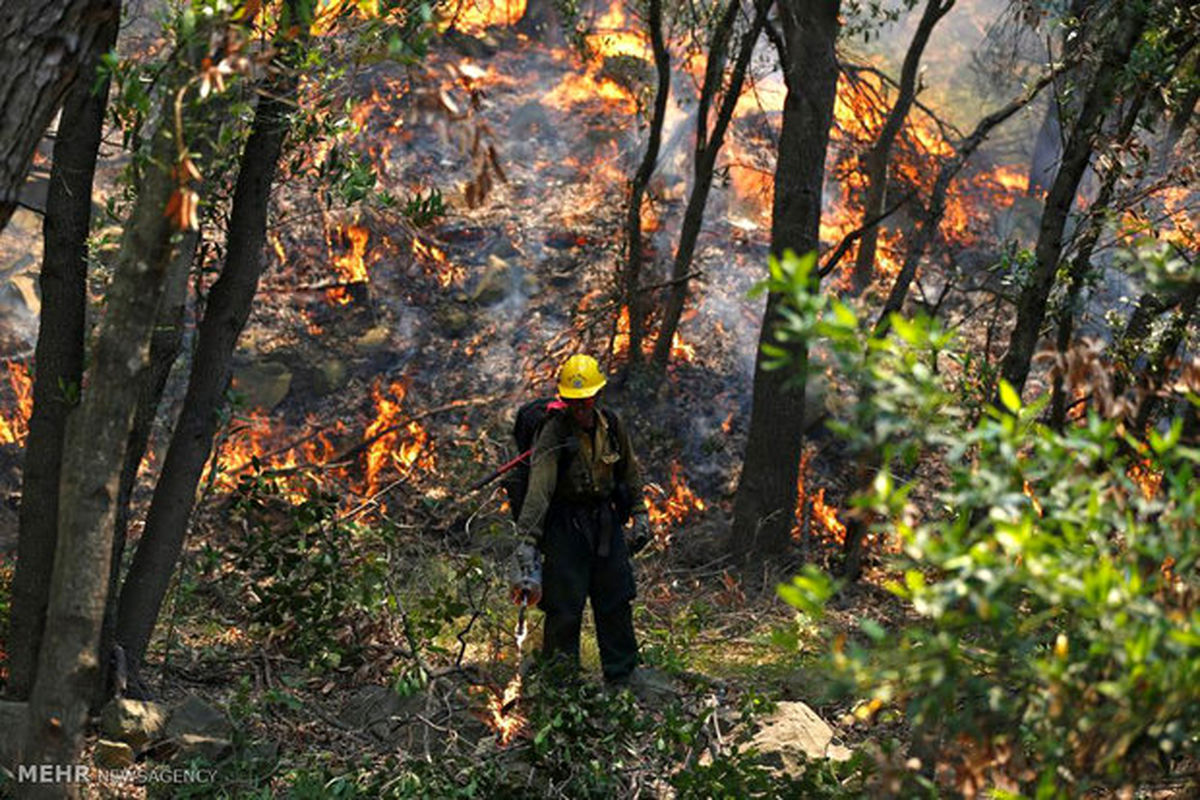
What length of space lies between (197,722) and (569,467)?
2.32 m

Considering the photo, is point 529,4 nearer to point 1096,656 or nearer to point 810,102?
point 810,102

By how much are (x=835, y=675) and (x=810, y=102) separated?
26.9 ft

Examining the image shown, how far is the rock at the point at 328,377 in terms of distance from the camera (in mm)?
14125

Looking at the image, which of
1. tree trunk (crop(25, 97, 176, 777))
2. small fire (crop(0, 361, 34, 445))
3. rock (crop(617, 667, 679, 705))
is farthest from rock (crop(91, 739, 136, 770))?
small fire (crop(0, 361, 34, 445))

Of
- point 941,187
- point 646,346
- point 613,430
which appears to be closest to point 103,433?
point 613,430

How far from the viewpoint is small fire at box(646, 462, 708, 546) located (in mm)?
12844

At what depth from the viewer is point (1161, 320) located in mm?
9461

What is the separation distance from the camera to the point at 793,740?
628 cm

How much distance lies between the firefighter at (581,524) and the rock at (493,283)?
27.7 ft

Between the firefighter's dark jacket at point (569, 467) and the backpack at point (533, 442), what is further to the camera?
the backpack at point (533, 442)

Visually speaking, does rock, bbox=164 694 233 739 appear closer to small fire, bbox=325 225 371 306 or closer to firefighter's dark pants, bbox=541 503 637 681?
firefighter's dark pants, bbox=541 503 637 681

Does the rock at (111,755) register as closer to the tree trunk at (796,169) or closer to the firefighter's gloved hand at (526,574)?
the firefighter's gloved hand at (526,574)

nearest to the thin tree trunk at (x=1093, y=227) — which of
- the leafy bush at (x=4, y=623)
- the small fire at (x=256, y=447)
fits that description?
the leafy bush at (x=4, y=623)

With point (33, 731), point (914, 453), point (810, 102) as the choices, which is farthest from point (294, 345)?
point (914, 453)
